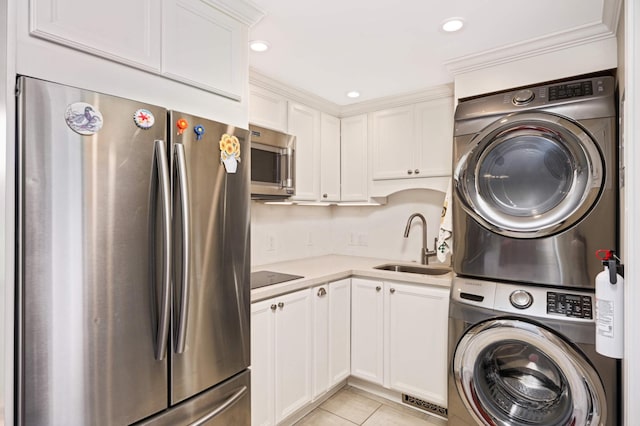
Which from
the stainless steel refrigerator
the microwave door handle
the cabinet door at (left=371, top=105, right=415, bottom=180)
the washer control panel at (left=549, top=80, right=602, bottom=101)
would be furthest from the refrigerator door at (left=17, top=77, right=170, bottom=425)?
the cabinet door at (left=371, top=105, right=415, bottom=180)

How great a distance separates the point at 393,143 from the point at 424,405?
78.1 inches

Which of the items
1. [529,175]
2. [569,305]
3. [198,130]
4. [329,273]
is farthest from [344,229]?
[198,130]

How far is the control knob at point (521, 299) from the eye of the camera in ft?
5.84

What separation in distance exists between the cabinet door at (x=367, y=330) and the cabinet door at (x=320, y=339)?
28cm

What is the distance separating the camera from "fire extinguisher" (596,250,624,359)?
1219mm

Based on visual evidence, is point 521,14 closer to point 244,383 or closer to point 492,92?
point 492,92

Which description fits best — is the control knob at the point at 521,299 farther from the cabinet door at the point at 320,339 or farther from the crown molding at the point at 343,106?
the crown molding at the point at 343,106

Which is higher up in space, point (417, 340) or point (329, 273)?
point (329, 273)

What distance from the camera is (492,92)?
2.16 meters

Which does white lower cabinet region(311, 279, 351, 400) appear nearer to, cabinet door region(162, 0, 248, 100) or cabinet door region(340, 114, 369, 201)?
cabinet door region(340, 114, 369, 201)

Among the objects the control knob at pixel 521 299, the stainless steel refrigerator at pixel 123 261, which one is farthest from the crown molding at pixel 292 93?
the control knob at pixel 521 299

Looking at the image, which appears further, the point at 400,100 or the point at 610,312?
the point at 400,100

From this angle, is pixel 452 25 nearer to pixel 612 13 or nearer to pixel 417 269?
pixel 612 13

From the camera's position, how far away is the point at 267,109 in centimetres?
249
